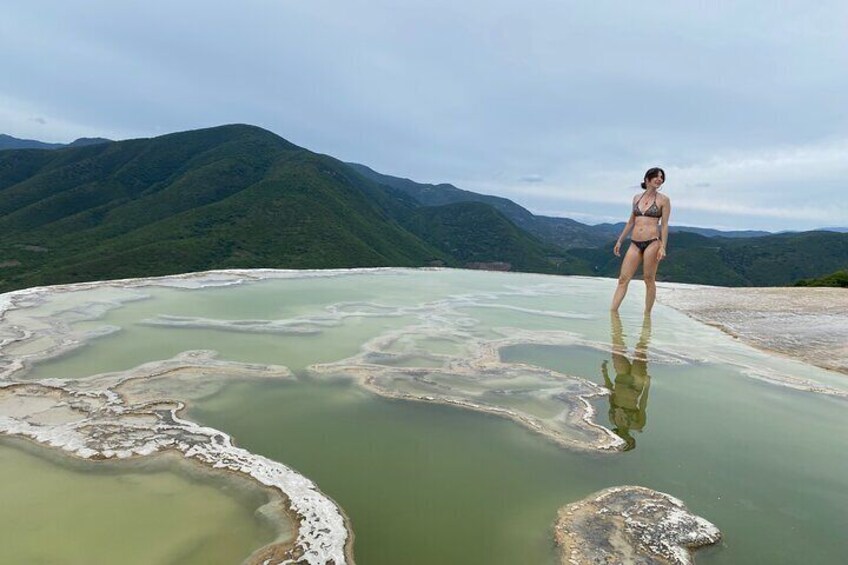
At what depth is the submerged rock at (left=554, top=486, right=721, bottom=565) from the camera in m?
3.11

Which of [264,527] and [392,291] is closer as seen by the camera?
[264,527]

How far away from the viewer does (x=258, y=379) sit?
6121mm

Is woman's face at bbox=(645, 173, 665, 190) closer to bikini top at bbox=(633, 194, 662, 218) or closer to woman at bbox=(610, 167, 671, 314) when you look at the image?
woman at bbox=(610, 167, 671, 314)

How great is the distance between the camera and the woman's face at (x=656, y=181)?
402 inches

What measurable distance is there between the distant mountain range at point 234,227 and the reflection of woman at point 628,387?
6802 cm

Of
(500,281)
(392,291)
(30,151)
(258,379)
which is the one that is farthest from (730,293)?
(30,151)

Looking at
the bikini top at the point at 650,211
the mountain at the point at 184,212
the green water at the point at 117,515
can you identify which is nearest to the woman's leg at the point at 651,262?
the bikini top at the point at 650,211

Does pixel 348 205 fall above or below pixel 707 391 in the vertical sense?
above

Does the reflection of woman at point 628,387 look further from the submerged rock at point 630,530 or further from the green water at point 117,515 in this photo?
the green water at point 117,515

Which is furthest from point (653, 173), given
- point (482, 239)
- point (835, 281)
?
point (482, 239)

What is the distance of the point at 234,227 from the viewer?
87.5m

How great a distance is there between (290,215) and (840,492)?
97.2 m

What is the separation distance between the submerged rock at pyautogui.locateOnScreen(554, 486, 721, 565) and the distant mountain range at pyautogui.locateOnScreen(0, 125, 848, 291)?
70626mm

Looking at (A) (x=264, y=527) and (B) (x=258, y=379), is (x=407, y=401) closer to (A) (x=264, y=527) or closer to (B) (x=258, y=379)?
(B) (x=258, y=379)
